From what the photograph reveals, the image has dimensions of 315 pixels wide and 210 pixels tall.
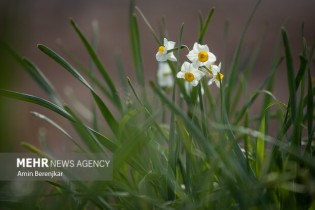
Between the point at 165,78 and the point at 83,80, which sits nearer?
the point at 83,80

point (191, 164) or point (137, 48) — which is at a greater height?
point (137, 48)

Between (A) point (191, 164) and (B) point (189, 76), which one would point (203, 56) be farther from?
(A) point (191, 164)

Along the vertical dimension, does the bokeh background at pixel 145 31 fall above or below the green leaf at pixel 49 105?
above

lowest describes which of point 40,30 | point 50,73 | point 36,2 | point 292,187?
point 292,187

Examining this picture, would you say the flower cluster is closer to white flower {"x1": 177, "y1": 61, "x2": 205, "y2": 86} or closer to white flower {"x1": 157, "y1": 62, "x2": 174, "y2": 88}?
white flower {"x1": 177, "y1": 61, "x2": 205, "y2": 86}

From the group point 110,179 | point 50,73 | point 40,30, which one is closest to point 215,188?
point 110,179

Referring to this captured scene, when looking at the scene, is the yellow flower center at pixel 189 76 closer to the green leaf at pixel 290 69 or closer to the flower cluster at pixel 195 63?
the flower cluster at pixel 195 63

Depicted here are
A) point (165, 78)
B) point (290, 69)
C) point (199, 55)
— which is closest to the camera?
point (290, 69)

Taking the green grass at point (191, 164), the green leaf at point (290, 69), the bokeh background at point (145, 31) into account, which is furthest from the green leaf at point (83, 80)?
the bokeh background at point (145, 31)

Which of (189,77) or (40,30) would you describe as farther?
(40,30)

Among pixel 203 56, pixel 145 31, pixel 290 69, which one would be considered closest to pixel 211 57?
pixel 203 56

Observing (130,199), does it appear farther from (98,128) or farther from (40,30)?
(40,30)
